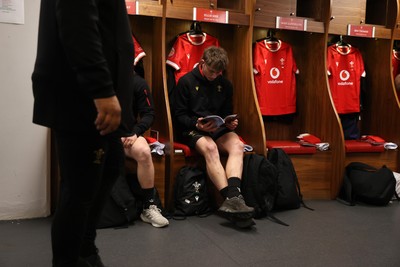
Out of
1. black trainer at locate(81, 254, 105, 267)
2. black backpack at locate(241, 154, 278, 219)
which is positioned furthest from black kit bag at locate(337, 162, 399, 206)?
black trainer at locate(81, 254, 105, 267)

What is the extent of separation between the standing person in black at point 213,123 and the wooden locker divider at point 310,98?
2.04 feet

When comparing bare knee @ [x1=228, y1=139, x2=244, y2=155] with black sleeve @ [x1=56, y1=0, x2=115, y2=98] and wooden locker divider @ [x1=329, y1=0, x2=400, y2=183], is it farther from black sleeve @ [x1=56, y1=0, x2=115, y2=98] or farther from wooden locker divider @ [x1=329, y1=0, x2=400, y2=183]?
black sleeve @ [x1=56, y1=0, x2=115, y2=98]

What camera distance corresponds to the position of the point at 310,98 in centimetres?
354

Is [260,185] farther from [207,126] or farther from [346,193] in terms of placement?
[346,193]

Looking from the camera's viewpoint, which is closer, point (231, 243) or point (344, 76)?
point (231, 243)

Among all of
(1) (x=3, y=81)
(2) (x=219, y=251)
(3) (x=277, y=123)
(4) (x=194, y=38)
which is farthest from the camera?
(3) (x=277, y=123)

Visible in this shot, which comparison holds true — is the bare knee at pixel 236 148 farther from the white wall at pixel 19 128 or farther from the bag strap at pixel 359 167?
the white wall at pixel 19 128

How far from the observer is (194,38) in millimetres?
3227

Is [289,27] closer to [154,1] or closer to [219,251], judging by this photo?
[154,1]

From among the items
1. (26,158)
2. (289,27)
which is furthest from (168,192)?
(289,27)

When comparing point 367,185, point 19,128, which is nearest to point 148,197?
point 19,128

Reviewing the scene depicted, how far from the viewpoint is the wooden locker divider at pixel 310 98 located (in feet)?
10.6

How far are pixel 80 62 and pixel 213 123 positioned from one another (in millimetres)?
1689

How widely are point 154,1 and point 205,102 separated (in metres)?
0.82
